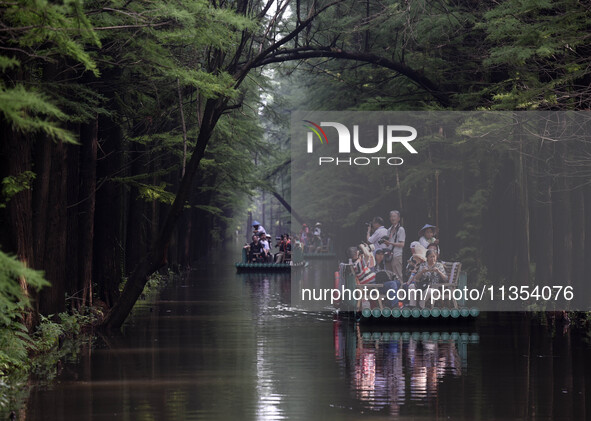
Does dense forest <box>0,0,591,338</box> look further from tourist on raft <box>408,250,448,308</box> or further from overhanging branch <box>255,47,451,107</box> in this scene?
tourist on raft <box>408,250,448,308</box>

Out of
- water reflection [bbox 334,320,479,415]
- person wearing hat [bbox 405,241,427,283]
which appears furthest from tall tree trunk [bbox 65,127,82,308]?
person wearing hat [bbox 405,241,427,283]

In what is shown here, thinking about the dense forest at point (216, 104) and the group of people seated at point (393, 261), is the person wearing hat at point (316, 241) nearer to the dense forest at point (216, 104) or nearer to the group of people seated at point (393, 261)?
the dense forest at point (216, 104)

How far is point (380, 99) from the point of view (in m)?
29.7

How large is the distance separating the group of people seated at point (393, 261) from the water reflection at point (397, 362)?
3.97 ft

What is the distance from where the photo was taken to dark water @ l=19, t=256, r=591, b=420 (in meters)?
12.7

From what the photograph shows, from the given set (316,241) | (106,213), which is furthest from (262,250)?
(106,213)

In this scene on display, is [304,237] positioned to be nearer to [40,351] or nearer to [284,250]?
[284,250]

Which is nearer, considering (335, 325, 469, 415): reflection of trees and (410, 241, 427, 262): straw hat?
(335, 325, 469, 415): reflection of trees

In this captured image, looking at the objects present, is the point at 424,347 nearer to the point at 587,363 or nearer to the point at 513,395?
the point at 587,363

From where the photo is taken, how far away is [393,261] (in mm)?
24219

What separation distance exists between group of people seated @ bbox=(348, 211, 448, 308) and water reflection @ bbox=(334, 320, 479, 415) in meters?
1.21

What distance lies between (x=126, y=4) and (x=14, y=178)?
3157 mm

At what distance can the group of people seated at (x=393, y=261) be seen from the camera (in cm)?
2398

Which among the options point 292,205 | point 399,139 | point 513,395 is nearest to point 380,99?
point 399,139
